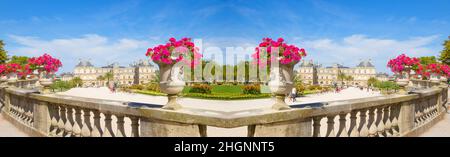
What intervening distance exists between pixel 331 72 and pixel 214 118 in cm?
15918

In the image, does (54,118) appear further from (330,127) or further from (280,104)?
(330,127)

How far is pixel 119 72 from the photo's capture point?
150 metres

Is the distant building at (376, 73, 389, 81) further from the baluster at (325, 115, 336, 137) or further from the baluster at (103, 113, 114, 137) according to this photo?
the baluster at (103, 113, 114, 137)

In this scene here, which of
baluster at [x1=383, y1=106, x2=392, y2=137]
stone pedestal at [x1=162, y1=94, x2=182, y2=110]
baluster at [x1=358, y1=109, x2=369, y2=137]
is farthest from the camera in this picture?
baluster at [x1=383, y1=106, x2=392, y2=137]

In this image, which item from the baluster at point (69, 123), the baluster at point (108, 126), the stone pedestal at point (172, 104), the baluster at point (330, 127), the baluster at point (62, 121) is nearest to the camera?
the stone pedestal at point (172, 104)

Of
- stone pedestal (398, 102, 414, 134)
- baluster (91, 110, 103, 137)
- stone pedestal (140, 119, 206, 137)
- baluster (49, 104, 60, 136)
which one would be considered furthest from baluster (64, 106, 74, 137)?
stone pedestal (398, 102, 414, 134)

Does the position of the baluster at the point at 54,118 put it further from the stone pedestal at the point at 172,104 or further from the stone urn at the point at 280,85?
the stone urn at the point at 280,85

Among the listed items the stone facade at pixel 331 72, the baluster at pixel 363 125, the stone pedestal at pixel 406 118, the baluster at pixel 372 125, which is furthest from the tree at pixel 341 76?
the baluster at pixel 363 125

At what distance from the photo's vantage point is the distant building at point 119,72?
458ft

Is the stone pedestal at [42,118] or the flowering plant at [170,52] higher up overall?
the flowering plant at [170,52]

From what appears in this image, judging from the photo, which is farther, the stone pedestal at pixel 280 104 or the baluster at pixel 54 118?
the baluster at pixel 54 118

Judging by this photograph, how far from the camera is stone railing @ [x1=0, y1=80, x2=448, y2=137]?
15.2ft
